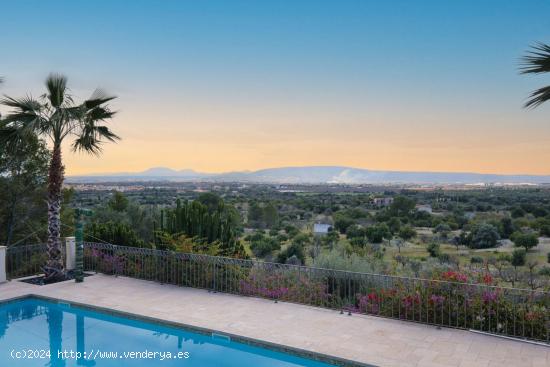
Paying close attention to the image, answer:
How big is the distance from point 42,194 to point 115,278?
19.0 feet

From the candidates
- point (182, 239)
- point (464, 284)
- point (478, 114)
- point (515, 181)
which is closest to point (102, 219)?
point (182, 239)

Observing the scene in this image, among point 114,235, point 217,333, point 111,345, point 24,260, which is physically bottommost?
point 111,345

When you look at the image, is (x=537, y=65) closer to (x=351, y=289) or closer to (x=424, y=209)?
(x=351, y=289)

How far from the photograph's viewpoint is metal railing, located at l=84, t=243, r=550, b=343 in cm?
771

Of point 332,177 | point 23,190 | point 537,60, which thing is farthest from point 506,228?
point 332,177

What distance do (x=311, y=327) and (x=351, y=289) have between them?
7.09ft

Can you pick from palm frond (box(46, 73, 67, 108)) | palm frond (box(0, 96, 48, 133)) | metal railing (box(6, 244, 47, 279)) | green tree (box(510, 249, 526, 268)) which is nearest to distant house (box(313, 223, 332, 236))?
green tree (box(510, 249, 526, 268))

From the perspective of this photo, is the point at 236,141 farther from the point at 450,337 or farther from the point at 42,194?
the point at 450,337

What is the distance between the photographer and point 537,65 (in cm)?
680

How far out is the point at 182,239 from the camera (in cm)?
1196

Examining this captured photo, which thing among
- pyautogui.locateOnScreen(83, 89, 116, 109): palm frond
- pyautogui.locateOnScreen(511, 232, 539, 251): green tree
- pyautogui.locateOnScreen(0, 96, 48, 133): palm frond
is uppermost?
pyautogui.locateOnScreen(83, 89, 116, 109): palm frond

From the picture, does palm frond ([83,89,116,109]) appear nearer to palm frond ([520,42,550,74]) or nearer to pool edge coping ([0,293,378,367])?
pool edge coping ([0,293,378,367])

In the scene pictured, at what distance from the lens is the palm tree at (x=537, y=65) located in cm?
666

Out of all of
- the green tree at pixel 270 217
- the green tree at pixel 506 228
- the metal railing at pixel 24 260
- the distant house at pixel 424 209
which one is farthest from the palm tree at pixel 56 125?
the distant house at pixel 424 209
